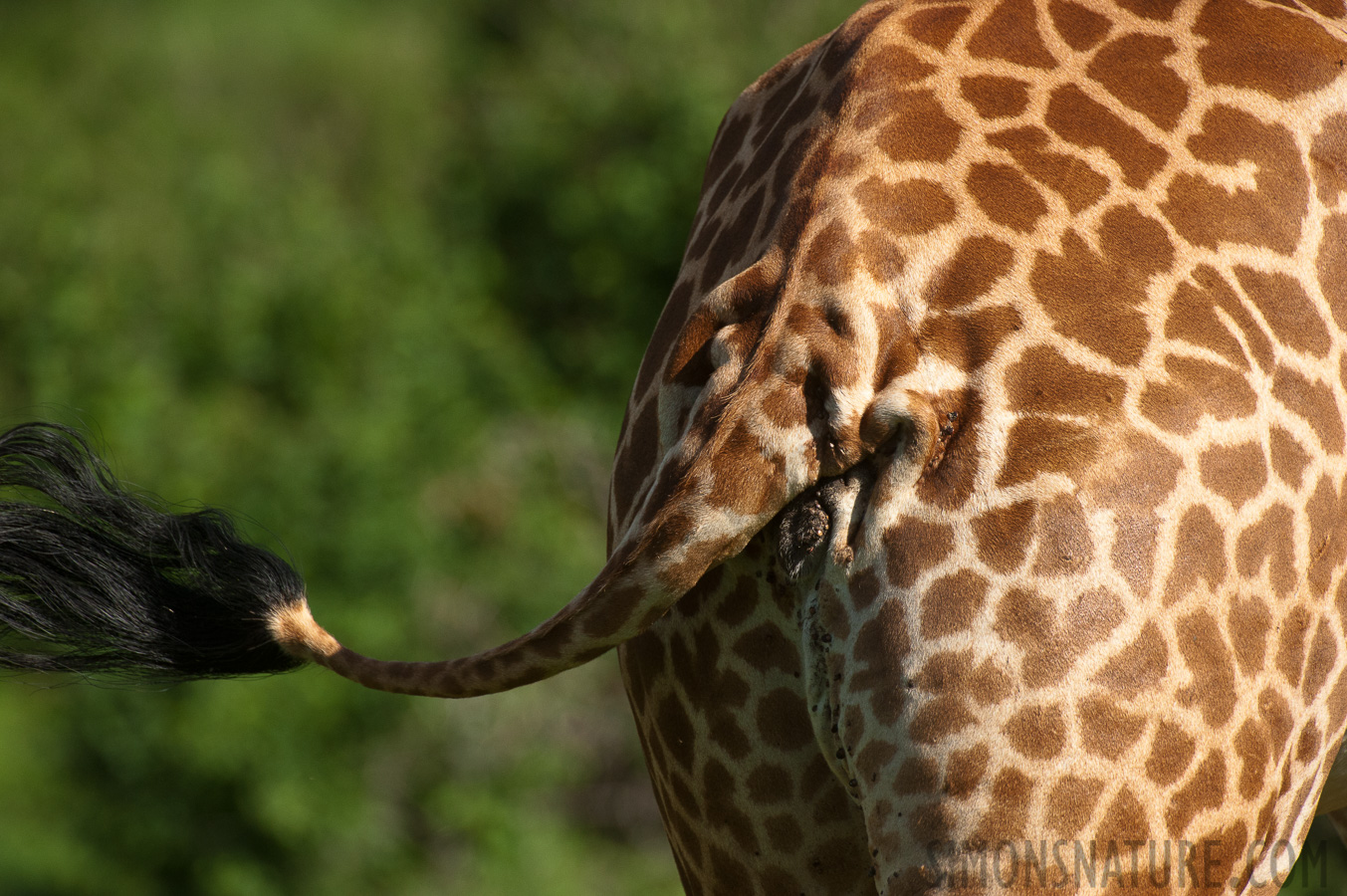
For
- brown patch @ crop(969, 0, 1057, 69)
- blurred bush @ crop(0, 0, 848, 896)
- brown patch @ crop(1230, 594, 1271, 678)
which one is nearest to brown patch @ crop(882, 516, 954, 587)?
brown patch @ crop(1230, 594, 1271, 678)

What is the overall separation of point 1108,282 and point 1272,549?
35 cm

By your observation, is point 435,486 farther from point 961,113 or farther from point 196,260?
point 961,113

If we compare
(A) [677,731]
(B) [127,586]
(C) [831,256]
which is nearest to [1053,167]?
(C) [831,256]

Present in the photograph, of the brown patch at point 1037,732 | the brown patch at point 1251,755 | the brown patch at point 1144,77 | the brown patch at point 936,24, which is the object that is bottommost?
the brown patch at point 1251,755

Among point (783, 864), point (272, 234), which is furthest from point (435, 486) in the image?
point (783, 864)

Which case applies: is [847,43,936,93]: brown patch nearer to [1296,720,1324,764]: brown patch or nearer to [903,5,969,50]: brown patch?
[903,5,969,50]: brown patch

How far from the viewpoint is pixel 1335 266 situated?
5.12 feet

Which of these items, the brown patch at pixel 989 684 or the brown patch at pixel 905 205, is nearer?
the brown patch at pixel 989 684

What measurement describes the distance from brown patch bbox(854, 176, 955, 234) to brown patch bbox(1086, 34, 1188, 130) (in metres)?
0.29

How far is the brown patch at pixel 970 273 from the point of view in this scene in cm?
145

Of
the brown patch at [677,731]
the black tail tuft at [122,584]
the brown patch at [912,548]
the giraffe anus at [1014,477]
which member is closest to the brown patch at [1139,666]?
the giraffe anus at [1014,477]

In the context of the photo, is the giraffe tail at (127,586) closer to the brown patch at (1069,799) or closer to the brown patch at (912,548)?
the brown patch at (912,548)

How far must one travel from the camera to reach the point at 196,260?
10805 mm

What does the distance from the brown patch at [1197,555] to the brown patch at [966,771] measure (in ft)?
0.86
